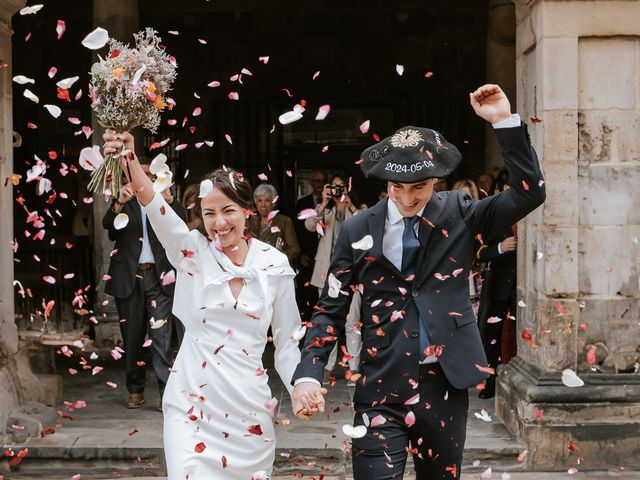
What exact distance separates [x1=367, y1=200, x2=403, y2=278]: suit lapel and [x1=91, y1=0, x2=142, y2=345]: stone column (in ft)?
24.5

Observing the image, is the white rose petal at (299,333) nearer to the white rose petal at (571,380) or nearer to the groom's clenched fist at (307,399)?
the groom's clenched fist at (307,399)

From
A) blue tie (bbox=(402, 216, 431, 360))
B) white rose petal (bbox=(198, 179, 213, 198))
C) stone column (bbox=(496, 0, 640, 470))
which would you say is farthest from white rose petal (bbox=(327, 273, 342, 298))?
stone column (bbox=(496, 0, 640, 470))

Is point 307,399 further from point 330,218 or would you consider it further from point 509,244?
point 330,218

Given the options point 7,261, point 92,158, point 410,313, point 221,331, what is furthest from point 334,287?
point 7,261

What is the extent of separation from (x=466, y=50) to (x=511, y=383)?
24.5 ft

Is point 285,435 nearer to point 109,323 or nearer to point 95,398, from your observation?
point 95,398

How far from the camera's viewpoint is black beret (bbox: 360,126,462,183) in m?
3.77

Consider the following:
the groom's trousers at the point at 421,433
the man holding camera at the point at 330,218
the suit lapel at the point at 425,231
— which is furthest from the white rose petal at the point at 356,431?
the man holding camera at the point at 330,218

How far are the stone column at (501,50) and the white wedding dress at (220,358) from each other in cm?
835

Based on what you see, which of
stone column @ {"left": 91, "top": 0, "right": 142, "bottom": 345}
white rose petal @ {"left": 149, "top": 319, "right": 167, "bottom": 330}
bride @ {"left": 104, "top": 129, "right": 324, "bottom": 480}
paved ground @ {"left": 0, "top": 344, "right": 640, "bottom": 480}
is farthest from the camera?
stone column @ {"left": 91, "top": 0, "right": 142, "bottom": 345}

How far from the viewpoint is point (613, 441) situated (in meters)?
6.66

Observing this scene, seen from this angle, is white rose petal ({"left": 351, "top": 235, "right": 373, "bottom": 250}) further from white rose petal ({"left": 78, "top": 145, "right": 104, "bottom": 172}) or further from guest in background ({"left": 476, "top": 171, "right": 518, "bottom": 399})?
guest in background ({"left": 476, "top": 171, "right": 518, "bottom": 399})

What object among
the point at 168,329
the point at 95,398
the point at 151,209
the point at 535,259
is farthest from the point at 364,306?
the point at 95,398

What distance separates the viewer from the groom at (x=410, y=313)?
152 inches
